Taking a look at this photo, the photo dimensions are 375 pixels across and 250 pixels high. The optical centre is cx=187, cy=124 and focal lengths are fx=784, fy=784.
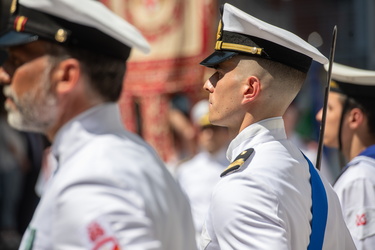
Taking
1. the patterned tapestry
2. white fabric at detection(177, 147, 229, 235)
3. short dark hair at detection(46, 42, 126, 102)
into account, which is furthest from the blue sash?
the patterned tapestry

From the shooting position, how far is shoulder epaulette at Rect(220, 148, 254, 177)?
230 cm

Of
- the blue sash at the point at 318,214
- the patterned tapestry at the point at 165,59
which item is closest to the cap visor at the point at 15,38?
the blue sash at the point at 318,214

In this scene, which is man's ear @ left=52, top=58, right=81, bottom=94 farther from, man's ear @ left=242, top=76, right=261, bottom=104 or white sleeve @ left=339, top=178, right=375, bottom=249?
white sleeve @ left=339, top=178, right=375, bottom=249

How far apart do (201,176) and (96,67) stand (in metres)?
4.07

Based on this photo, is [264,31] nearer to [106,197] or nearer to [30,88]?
[30,88]

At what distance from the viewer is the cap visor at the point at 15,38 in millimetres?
2002

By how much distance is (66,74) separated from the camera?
1950 millimetres

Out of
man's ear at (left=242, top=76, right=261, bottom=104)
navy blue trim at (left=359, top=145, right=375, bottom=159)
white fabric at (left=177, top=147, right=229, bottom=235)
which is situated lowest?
white fabric at (left=177, top=147, right=229, bottom=235)

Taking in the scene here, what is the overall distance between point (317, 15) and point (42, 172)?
465 cm

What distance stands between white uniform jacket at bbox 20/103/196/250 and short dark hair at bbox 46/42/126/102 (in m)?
0.05

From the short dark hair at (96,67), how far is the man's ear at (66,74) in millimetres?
15

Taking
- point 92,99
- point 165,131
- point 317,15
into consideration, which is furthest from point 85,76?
point 317,15

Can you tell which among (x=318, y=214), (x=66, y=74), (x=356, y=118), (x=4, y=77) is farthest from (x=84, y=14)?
(x=356, y=118)

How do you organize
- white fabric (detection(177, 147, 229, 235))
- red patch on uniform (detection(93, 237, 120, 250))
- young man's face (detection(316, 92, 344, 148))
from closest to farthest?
red patch on uniform (detection(93, 237, 120, 250))
young man's face (detection(316, 92, 344, 148))
white fabric (detection(177, 147, 229, 235))
